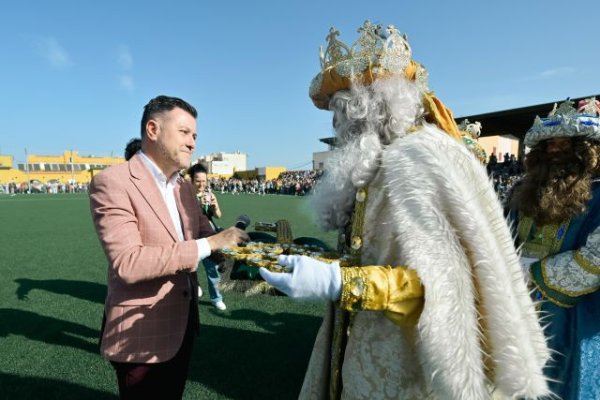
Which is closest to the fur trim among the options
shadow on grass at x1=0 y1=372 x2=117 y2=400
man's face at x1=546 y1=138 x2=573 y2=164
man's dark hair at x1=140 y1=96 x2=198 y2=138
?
man's dark hair at x1=140 y1=96 x2=198 y2=138

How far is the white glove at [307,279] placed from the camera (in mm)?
1217

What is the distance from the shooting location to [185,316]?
6.56 ft

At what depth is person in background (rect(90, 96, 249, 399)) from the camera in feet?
5.46

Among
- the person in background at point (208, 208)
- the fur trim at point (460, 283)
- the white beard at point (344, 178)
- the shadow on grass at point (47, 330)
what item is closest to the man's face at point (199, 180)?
the person in background at point (208, 208)

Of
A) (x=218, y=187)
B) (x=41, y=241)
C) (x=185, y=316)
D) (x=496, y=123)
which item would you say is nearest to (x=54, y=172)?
(x=218, y=187)

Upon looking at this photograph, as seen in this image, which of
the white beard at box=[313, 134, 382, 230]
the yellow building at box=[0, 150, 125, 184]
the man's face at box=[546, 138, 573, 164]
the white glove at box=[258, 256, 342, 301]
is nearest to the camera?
the white glove at box=[258, 256, 342, 301]

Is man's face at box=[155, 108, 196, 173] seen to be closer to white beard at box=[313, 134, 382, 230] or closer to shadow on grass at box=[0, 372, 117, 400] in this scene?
white beard at box=[313, 134, 382, 230]

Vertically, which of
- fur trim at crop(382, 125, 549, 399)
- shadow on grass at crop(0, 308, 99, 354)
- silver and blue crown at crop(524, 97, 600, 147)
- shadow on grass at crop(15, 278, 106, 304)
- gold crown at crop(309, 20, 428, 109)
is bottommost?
shadow on grass at crop(0, 308, 99, 354)

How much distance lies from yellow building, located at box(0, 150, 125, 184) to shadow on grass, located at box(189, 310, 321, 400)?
66701 millimetres

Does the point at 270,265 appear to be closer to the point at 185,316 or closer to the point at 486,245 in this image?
the point at 486,245

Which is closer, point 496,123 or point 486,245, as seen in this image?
point 486,245

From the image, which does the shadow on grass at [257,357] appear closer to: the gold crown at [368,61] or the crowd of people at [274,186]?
the gold crown at [368,61]

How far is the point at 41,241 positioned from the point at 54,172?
68.1 metres

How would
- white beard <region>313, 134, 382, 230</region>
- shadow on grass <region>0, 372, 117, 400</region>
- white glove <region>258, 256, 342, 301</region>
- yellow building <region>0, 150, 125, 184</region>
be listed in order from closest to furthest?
1. white glove <region>258, 256, 342, 301</region>
2. white beard <region>313, 134, 382, 230</region>
3. shadow on grass <region>0, 372, 117, 400</region>
4. yellow building <region>0, 150, 125, 184</region>
